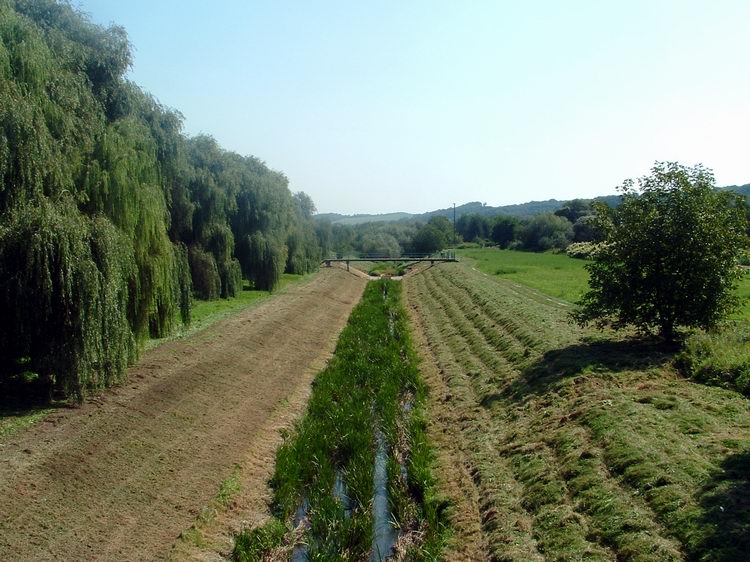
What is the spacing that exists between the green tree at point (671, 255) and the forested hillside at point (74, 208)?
12181 millimetres

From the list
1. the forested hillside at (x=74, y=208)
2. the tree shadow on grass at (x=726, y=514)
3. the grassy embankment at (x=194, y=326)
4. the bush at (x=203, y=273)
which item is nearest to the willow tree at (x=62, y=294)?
the forested hillside at (x=74, y=208)

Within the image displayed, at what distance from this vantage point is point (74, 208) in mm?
13273

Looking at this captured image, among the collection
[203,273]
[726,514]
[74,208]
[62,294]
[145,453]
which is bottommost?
[145,453]

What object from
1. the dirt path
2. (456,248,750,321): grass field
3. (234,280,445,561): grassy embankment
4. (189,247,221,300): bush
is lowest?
(234,280,445,561): grassy embankment

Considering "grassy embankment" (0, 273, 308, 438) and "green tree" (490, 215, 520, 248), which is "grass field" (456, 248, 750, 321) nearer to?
"grassy embankment" (0, 273, 308, 438)

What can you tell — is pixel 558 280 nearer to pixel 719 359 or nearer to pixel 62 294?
pixel 719 359

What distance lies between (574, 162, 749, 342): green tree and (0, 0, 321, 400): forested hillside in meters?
12.2

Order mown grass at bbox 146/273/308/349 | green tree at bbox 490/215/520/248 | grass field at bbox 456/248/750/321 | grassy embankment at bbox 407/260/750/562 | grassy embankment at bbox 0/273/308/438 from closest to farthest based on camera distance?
grassy embankment at bbox 407/260/750/562 → grassy embankment at bbox 0/273/308/438 → mown grass at bbox 146/273/308/349 → grass field at bbox 456/248/750/321 → green tree at bbox 490/215/520/248

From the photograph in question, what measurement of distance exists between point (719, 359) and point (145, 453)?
12.0 metres

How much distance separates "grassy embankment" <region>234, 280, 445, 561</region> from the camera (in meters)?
9.51

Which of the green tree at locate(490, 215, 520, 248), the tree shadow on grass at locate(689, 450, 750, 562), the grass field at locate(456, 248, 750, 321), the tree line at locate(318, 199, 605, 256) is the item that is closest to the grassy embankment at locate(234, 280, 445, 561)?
the tree shadow on grass at locate(689, 450, 750, 562)

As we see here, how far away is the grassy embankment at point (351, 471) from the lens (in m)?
9.51

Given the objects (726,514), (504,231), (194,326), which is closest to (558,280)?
(194,326)

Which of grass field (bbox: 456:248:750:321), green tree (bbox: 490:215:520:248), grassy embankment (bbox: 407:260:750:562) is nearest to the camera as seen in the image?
grassy embankment (bbox: 407:260:750:562)
